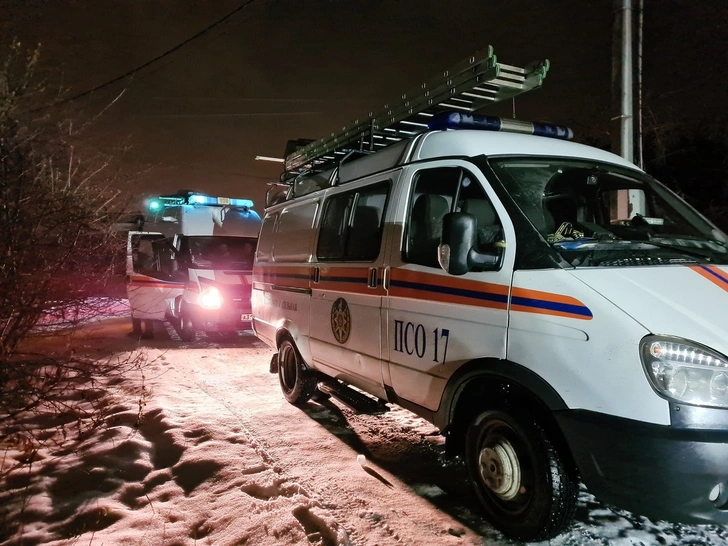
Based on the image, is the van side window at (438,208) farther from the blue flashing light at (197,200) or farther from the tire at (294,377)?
the blue flashing light at (197,200)

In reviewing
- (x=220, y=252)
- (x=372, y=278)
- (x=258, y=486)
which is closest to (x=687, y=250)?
(x=372, y=278)

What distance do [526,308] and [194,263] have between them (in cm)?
820

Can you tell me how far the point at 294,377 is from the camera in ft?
19.7

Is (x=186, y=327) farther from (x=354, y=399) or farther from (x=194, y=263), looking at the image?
(x=354, y=399)

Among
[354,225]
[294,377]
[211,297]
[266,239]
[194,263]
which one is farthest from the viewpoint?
[194,263]

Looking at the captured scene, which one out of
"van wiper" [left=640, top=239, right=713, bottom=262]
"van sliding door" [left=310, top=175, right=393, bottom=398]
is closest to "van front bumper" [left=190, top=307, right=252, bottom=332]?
"van sliding door" [left=310, top=175, right=393, bottom=398]

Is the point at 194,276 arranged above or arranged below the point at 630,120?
below

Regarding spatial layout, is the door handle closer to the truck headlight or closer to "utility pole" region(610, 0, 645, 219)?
"utility pole" region(610, 0, 645, 219)

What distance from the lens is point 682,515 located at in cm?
243

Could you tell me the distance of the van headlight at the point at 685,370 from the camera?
91.9 inches

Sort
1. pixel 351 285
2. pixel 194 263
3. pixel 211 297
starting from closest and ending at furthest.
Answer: pixel 351 285 → pixel 211 297 → pixel 194 263

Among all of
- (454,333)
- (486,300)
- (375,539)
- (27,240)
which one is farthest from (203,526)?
(27,240)

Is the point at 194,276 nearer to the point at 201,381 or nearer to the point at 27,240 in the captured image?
the point at 201,381

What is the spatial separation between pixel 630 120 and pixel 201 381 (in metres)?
6.24
